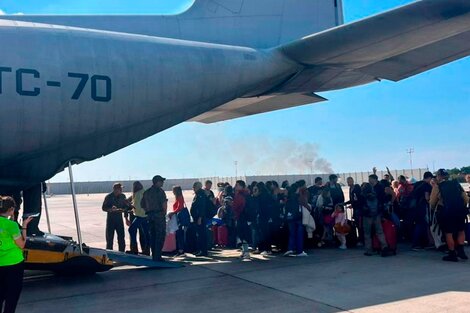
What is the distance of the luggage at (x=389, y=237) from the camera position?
995cm

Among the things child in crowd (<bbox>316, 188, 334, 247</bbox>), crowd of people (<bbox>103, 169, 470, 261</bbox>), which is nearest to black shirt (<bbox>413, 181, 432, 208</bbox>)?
crowd of people (<bbox>103, 169, 470, 261</bbox>)

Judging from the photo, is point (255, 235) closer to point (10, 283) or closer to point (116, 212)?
point (116, 212)

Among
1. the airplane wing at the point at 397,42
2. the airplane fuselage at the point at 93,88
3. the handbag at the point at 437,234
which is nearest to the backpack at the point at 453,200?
the handbag at the point at 437,234

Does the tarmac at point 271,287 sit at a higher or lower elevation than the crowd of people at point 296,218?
lower

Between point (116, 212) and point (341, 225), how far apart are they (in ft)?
17.7

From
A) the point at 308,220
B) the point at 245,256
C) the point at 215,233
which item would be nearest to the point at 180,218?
the point at 215,233

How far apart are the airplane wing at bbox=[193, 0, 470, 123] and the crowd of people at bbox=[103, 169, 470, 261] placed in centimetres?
242

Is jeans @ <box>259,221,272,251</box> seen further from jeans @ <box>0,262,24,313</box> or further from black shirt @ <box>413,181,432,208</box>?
jeans @ <box>0,262,24,313</box>

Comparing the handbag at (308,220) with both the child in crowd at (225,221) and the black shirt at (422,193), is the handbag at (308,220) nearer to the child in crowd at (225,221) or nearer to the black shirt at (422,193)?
the child in crowd at (225,221)

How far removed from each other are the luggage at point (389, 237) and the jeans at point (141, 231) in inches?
204

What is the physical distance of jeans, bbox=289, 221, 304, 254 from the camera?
10.0m

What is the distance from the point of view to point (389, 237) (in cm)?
1002

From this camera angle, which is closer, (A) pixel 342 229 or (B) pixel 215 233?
(A) pixel 342 229

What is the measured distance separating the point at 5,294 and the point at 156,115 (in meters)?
4.52
